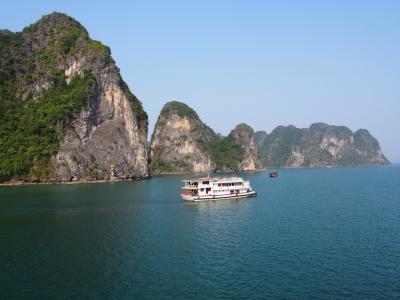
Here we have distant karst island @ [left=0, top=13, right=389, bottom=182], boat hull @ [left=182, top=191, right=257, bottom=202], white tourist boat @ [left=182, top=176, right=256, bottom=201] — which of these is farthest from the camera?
distant karst island @ [left=0, top=13, right=389, bottom=182]

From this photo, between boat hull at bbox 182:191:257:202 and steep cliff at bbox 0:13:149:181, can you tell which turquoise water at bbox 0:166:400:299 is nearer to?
boat hull at bbox 182:191:257:202

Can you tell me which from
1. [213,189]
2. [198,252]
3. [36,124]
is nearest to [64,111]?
[36,124]

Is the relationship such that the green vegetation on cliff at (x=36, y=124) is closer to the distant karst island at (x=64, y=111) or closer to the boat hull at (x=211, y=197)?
the distant karst island at (x=64, y=111)

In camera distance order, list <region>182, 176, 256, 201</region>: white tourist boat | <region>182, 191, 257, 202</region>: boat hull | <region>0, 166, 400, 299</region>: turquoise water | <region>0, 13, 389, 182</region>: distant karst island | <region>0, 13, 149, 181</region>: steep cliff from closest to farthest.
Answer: <region>0, 166, 400, 299</region>: turquoise water
<region>182, 191, 257, 202</region>: boat hull
<region>182, 176, 256, 201</region>: white tourist boat
<region>0, 13, 389, 182</region>: distant karst island
<region>0, 13, 149, 181</region>: steep cliff

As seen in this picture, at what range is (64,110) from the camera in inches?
5310

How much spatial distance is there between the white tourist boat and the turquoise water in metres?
9.31

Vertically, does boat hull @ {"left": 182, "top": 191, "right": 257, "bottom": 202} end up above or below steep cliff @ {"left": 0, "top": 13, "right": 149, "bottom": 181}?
below

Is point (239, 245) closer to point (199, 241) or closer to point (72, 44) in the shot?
point (199, 241)

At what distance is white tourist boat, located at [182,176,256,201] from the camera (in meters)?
81.1

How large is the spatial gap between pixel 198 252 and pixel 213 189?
135 feet

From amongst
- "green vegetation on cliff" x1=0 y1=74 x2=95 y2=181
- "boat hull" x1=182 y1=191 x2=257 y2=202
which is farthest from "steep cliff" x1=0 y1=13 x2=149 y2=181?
"boat hull" x1=182 y1=191 x2=257 y2=202

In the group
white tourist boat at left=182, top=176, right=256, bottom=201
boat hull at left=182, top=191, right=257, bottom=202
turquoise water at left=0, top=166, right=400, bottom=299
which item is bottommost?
turquoise water at left=0, top=166, right=400, bottom=299

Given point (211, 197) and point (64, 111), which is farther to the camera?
point (64, 111)

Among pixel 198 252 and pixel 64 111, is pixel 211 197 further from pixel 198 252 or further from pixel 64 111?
pixel 64 111
